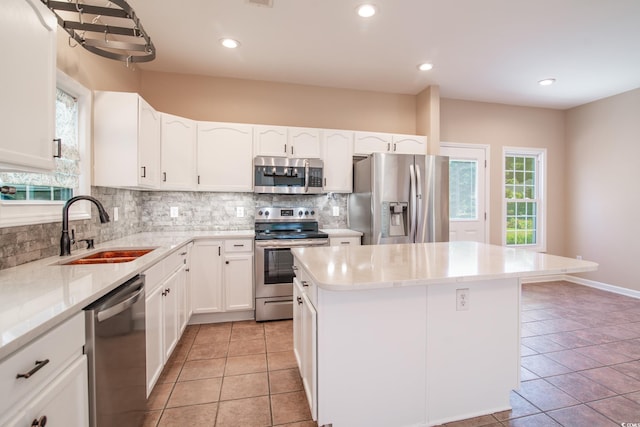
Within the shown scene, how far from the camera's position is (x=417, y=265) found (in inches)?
64.4

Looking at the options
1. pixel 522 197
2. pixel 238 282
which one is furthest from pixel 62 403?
pixel 522 197

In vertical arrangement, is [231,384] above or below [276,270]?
below

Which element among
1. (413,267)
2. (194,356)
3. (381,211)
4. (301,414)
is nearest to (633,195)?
(381,211)

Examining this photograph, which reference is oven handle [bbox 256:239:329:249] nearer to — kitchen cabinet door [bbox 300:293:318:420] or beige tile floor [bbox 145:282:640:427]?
beige tile floor [bbox 145:282:640:427]

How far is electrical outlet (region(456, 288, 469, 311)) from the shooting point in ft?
5.32

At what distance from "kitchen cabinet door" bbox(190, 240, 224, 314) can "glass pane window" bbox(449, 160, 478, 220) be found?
3.40 metres

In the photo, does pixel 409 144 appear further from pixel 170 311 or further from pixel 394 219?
pixel 170 311

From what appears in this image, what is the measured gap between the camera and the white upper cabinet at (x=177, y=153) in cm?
308

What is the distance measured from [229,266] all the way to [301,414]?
68.3 inches

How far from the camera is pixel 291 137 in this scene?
11.7 feet

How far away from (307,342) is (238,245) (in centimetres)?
171

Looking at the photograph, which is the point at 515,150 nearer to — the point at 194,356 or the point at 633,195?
the point at 633,195

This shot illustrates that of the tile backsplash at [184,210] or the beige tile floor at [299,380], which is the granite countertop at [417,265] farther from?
the tile backsplash at [184,210]

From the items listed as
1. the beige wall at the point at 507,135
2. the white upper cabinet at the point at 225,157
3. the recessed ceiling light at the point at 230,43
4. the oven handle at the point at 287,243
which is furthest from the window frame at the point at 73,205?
the beige wall at the point at 507,135
